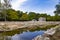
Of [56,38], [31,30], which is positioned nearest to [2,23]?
[31,30]

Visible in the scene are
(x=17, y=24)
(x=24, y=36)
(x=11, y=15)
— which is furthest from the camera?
(x=11, y=15)

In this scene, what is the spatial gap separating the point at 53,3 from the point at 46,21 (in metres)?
0.87

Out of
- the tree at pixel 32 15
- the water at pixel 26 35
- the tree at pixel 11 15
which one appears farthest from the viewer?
the tree at pixel 11 15

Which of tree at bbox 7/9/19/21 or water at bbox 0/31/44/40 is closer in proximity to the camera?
water at bbox 0/31/44/40

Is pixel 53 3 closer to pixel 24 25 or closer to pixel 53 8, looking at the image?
pixel 53 8

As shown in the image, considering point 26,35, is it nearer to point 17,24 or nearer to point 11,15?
point 17,24

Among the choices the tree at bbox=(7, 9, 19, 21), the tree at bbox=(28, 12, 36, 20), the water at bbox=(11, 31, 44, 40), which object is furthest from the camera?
the tree at bbox=(7, 9, 19, 21)

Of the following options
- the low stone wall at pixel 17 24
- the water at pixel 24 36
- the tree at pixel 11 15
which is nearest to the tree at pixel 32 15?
the low stone wall at pixel 17 24

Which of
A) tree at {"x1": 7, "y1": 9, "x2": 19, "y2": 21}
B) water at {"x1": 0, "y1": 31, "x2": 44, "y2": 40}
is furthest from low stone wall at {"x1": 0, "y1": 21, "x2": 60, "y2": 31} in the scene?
water at {"x1": 0, "y1": 31, "x2": 44, "y2": 40}

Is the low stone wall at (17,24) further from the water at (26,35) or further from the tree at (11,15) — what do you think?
the water at (26,35)

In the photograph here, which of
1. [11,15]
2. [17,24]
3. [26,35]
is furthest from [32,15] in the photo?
[11,15]

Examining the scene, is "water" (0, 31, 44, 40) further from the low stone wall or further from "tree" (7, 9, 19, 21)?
"tree" (7, 9, 19, 21)

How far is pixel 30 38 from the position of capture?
15.9 feet

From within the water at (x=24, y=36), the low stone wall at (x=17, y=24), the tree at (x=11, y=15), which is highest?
the tree at (x=11, y=15)
